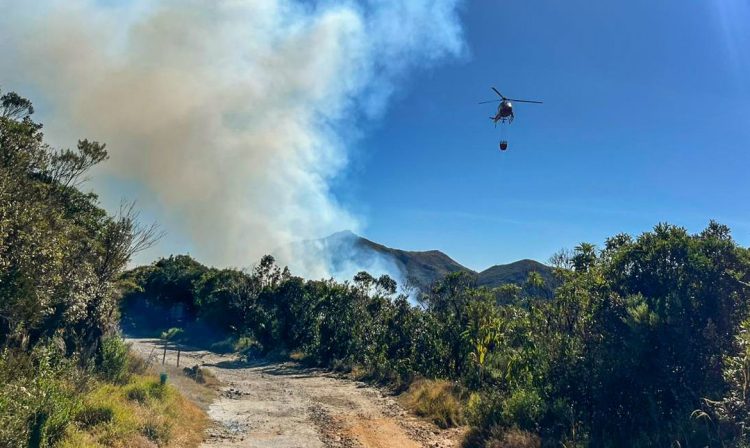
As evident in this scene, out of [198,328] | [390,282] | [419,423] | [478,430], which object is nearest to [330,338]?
[390,282]

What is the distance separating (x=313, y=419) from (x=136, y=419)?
18.1ft

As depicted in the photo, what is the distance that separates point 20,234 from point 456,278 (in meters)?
17.9

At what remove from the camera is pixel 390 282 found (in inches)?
1394

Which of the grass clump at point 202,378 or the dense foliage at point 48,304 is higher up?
the dense foliage at point 48,304

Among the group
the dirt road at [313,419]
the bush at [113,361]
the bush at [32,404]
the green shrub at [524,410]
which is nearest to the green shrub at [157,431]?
the dirt road at [313,419]

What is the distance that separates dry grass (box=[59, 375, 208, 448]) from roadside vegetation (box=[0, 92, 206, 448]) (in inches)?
0.9

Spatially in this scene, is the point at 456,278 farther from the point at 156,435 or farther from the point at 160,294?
the point at 160,294

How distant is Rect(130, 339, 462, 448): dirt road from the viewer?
35.2 feet

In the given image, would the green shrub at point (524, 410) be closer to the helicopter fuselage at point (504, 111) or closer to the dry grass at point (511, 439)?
the dry grass at point (511, 439)

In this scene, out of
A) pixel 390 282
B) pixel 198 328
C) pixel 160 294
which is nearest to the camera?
pixel 390 282

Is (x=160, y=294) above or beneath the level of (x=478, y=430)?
above

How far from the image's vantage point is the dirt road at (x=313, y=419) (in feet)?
35.2

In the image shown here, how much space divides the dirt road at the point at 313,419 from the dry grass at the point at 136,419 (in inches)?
26.8

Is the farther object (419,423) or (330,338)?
(330,338)
